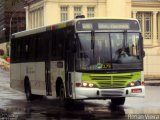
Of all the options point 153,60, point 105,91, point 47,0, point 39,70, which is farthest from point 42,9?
point 105,91

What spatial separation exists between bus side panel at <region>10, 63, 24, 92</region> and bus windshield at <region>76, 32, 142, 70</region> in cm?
686

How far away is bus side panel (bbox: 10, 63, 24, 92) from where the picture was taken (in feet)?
80.2

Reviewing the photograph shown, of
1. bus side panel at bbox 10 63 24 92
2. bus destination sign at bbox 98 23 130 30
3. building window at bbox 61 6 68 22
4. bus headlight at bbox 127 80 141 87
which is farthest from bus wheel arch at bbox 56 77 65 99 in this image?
building window at bbox 61 6 68 22

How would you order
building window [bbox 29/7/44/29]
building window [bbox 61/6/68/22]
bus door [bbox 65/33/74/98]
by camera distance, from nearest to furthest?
bus door [bbox 65/33/74/98] < building window [bbox 61/6/68/22] < building window [bbox 29/7/44/29]

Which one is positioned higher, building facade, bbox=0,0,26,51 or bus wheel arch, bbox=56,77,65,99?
building facade, bbox=0,0,26,51

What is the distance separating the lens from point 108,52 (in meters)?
18.1

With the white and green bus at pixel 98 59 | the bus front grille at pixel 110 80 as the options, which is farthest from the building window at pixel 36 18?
the bus front grille at pixel 110 80

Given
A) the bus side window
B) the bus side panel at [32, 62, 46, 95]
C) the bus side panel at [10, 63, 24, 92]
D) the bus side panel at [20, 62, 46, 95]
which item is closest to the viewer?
the bus side window

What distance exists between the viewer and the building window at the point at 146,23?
63406 mm

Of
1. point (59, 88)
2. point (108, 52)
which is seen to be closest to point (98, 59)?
point (108, 52)

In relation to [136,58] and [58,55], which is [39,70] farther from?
[136,58]

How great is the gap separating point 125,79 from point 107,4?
4434cm

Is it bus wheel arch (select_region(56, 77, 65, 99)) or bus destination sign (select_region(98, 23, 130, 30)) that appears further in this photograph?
bus wheel arch (select_region(56, 77, 65, 99))

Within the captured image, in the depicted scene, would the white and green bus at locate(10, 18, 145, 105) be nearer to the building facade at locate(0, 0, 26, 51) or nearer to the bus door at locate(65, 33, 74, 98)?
the bus door at locate(65, 33, 74, 98)
